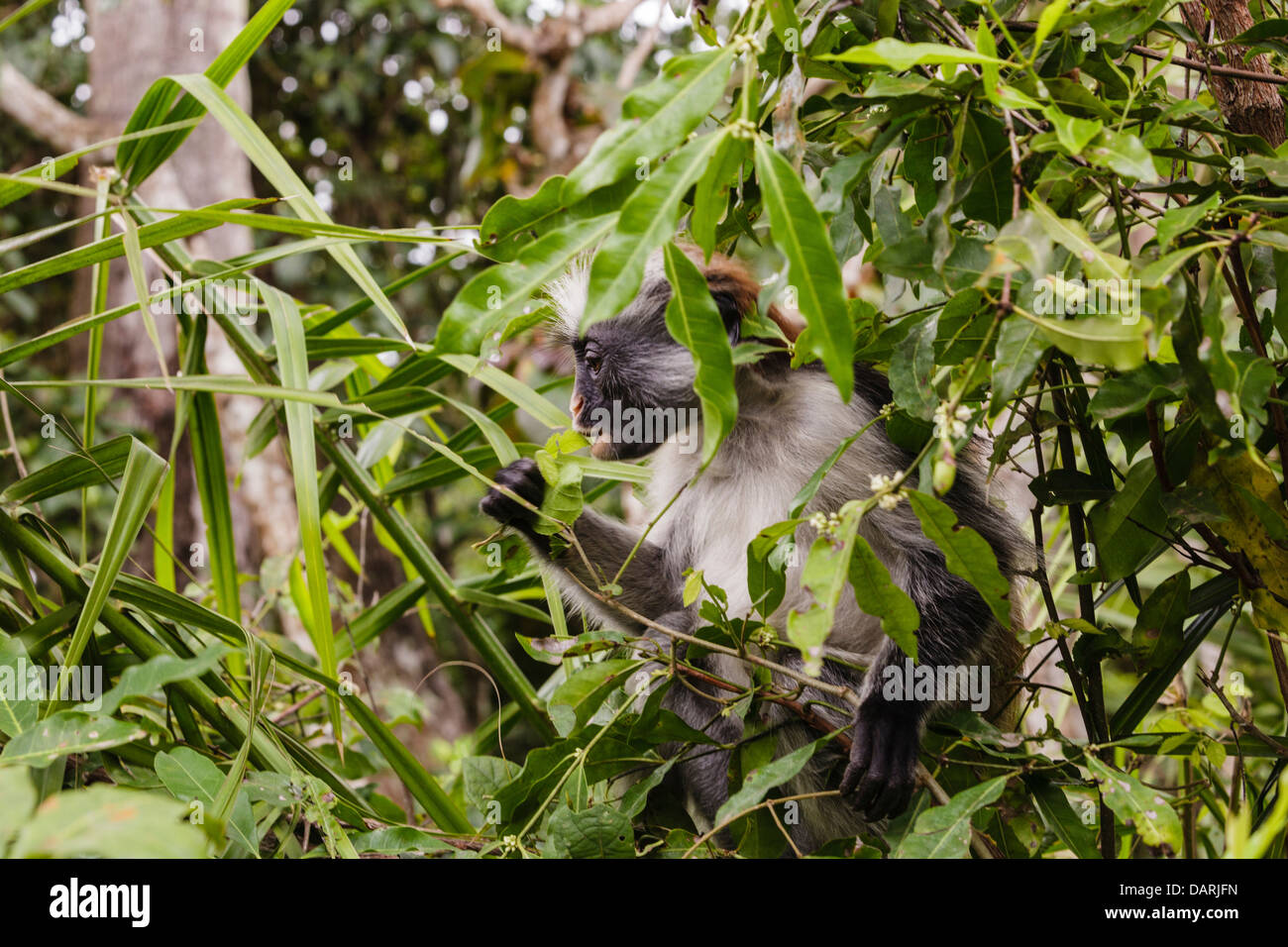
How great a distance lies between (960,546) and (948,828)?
1.15ft

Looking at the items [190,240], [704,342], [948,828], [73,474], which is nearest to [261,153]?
[73,474]

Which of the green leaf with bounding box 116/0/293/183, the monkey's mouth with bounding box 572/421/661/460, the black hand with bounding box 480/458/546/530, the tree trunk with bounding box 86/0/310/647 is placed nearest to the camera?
the green leaf with bounding box 116/0/293/183

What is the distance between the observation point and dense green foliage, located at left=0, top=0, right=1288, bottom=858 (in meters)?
1.15

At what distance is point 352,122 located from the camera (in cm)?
793

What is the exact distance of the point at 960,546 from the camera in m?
1.36

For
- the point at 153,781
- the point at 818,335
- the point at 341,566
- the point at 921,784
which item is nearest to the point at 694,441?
the point at 921,784

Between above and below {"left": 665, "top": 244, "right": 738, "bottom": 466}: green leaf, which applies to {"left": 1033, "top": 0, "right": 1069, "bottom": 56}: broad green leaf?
above

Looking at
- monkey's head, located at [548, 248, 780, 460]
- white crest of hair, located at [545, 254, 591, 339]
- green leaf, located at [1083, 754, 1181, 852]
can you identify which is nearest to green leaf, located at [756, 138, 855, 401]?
green leaf, located at [1083, 754, 1181, 852]

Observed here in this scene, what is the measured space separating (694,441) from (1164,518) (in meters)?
1.27

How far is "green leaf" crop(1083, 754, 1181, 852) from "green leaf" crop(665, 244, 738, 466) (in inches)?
28.2

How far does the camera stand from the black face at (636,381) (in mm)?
2623

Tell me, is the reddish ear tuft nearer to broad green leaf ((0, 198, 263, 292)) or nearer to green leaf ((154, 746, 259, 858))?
broad green leaf ((0, 198, 263, 292))
